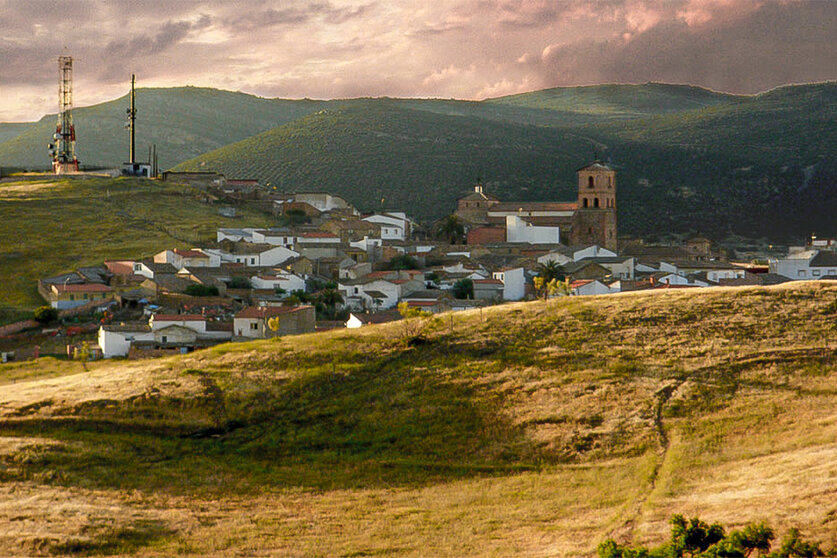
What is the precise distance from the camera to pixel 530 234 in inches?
3108

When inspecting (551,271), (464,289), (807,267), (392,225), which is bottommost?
(464,289)

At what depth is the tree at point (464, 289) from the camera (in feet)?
187

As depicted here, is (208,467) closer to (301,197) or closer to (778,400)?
(778,400)

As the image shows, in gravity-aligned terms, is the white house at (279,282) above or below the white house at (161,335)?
above

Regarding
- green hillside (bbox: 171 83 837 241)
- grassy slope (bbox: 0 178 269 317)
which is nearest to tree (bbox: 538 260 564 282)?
grassy slope (bbox: 0 178 269 317)

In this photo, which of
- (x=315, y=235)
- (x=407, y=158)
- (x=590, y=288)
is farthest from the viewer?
(x=407, y=158)

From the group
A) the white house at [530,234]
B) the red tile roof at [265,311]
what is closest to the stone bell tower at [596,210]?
the white house at [530,234]

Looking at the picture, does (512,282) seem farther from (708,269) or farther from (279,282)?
(708,269)

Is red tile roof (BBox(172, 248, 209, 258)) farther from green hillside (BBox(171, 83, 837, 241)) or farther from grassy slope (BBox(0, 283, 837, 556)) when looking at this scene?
green hillside (BBox(171, 83, 837, 241))

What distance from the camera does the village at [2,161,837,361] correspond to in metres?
46.5

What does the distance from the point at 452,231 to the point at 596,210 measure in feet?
37.1

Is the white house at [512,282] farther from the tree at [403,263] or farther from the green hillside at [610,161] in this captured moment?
the green hillside at [610,161]

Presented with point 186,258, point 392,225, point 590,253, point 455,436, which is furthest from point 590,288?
point 392,225

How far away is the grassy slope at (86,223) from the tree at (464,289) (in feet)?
68.4
